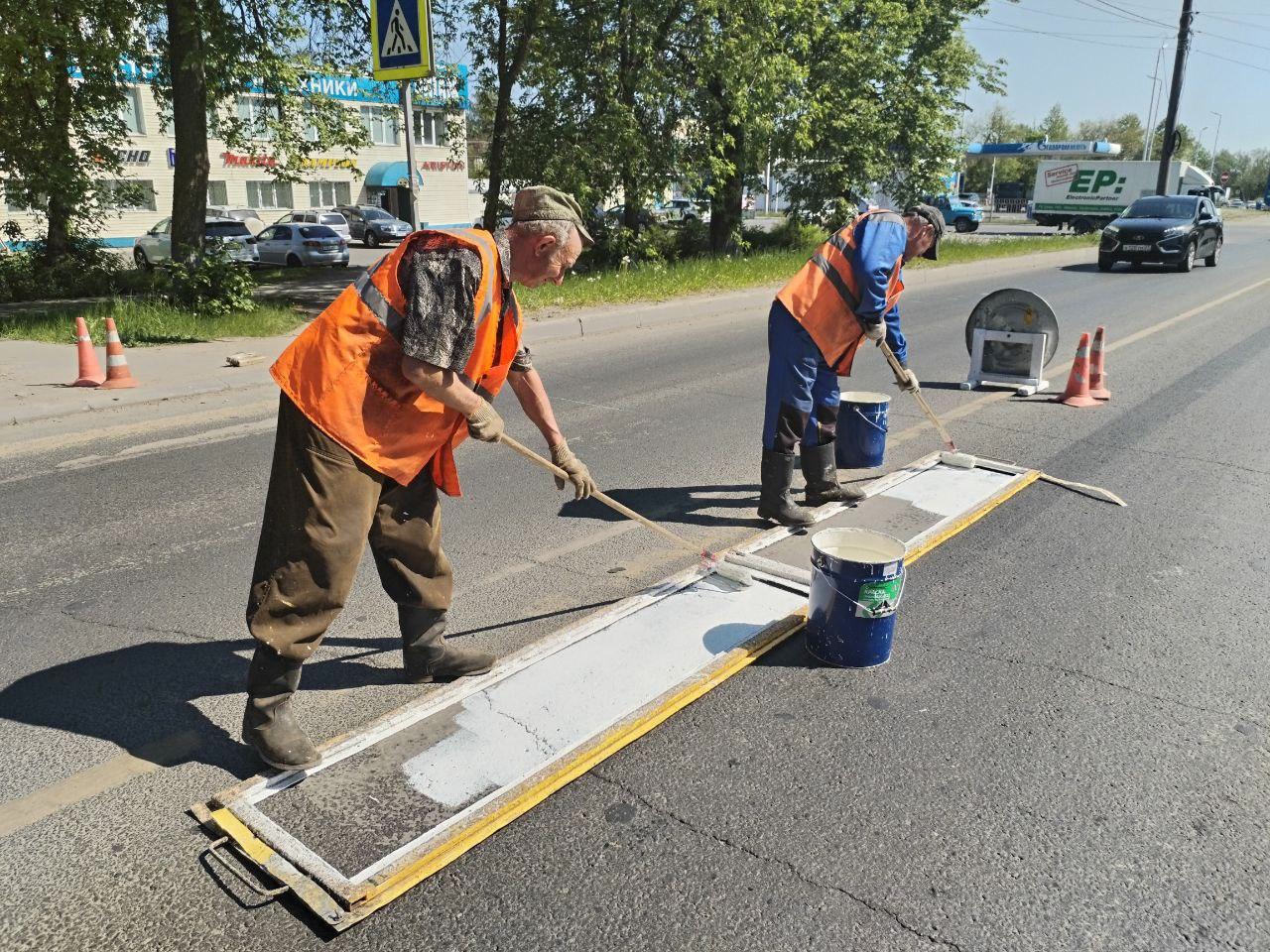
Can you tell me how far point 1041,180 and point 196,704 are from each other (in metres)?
48.0

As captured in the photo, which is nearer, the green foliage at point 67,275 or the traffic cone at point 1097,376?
the traffic cone at point 1097,376

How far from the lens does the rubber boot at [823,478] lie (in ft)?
17.1

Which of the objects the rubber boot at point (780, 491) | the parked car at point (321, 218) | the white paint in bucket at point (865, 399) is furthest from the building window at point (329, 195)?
the rubber boot at point (780, 491)

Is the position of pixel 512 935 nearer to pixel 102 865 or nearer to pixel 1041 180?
pixel 102 865

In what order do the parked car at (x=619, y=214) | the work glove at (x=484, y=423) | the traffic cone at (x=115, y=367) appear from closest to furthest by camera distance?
the work glove at (x=484, y=423)
the traffic cone at (x=115, y=367)
the parked car at (x=619, y=214)

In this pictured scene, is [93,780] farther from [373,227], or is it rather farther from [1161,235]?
[373,227]

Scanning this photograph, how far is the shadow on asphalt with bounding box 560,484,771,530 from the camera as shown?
202 inches

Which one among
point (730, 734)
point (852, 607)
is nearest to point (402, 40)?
point (852, 607)

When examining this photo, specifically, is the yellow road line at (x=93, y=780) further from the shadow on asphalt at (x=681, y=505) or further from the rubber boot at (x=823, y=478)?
the rubber boot at (x=823, y=478)

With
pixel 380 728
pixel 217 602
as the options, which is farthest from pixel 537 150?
pixel 380 728

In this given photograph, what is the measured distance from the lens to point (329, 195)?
45.2 meters

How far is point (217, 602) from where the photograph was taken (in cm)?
400

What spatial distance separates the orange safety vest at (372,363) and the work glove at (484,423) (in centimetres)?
11

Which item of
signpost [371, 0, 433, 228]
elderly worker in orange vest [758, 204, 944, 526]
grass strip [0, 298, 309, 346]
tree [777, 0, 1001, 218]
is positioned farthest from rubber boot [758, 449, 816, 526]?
tree [777, 0, 1001, 218]
